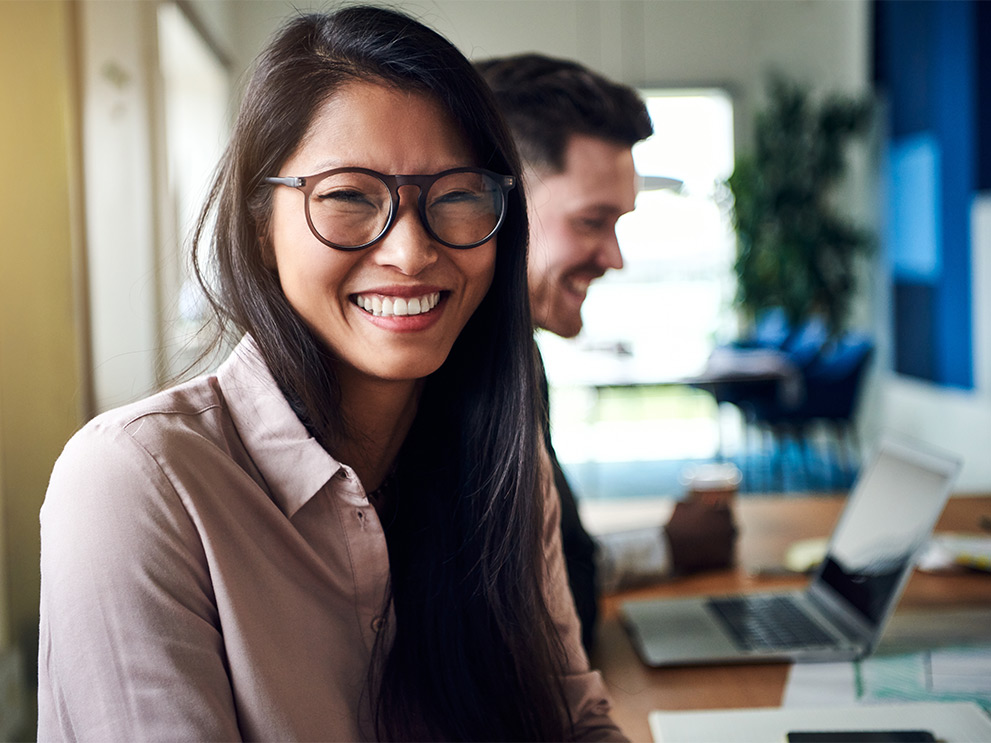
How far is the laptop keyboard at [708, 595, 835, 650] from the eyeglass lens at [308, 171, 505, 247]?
0.79m

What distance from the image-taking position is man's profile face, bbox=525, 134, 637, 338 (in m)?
1.67

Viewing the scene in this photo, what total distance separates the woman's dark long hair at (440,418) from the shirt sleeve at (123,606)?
0.23 m

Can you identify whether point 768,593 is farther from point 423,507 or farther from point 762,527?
point 423,507

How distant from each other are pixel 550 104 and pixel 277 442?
94 centimetres

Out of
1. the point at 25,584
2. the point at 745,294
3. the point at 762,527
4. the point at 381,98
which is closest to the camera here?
the point at 381,98

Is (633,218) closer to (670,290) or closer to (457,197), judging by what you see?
(670,290)

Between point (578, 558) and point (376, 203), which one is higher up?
point (376, 203)

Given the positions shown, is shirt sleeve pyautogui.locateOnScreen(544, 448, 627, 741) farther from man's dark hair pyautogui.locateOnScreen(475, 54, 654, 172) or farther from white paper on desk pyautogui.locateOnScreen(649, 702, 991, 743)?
man's dark hair pyautogui.locateOnScreen(475, 54, 654, 172)

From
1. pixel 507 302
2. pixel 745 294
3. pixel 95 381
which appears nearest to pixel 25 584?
pixel 95 381

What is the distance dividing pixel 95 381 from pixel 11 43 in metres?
1.19

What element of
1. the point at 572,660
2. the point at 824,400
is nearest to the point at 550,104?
the point at 572,660

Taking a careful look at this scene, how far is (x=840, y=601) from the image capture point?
5.00ft

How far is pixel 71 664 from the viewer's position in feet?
2.50

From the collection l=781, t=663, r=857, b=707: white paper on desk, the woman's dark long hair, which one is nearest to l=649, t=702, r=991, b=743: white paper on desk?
l=781, t=663, r=857, b=707: white paper on desk
